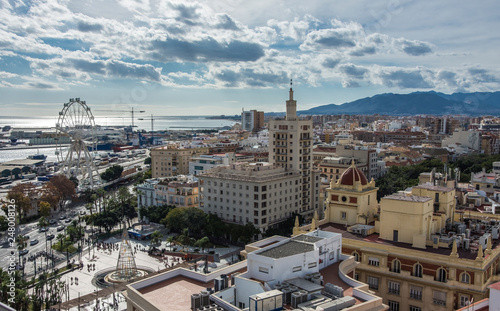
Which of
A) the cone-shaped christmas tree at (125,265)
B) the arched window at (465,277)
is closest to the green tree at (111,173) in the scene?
the cone-shaped christmas tree at (125,265)

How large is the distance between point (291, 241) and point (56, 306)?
883 inches

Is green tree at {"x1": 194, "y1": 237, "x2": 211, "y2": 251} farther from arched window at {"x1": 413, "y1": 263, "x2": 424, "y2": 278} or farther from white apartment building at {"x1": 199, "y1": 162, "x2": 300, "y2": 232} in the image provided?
arched window at {"x1": 413, "y1": 263, "x2": 424, "y2": 278}

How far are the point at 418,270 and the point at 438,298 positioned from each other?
1.93 m

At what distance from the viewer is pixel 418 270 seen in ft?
90.3

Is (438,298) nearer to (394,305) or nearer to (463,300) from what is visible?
(463,300)

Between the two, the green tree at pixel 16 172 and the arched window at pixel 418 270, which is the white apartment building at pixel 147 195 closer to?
the arched window at pixel 418 270

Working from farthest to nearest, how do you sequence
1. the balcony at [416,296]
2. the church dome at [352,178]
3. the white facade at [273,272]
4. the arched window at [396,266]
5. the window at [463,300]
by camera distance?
the church dome at [352,178], the arched window at [396,266], the balcony at [416,296], the window at [463,300], the white facade at [273,272]

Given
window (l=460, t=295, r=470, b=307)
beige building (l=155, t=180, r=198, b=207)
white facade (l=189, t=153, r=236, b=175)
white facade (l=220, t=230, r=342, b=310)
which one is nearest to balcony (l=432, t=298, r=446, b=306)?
window (l=460, t=295, r=470, b=307)

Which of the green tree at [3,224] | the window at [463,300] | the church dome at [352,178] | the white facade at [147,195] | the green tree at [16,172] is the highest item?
the church dome at [352,178]

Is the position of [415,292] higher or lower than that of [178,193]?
higher

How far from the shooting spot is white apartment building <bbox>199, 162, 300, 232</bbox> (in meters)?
57.2

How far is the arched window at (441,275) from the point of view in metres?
26.5

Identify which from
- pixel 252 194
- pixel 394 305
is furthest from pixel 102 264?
pixel 394 305

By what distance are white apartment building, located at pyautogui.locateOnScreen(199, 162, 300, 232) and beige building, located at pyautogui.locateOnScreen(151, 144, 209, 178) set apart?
35185 mm
